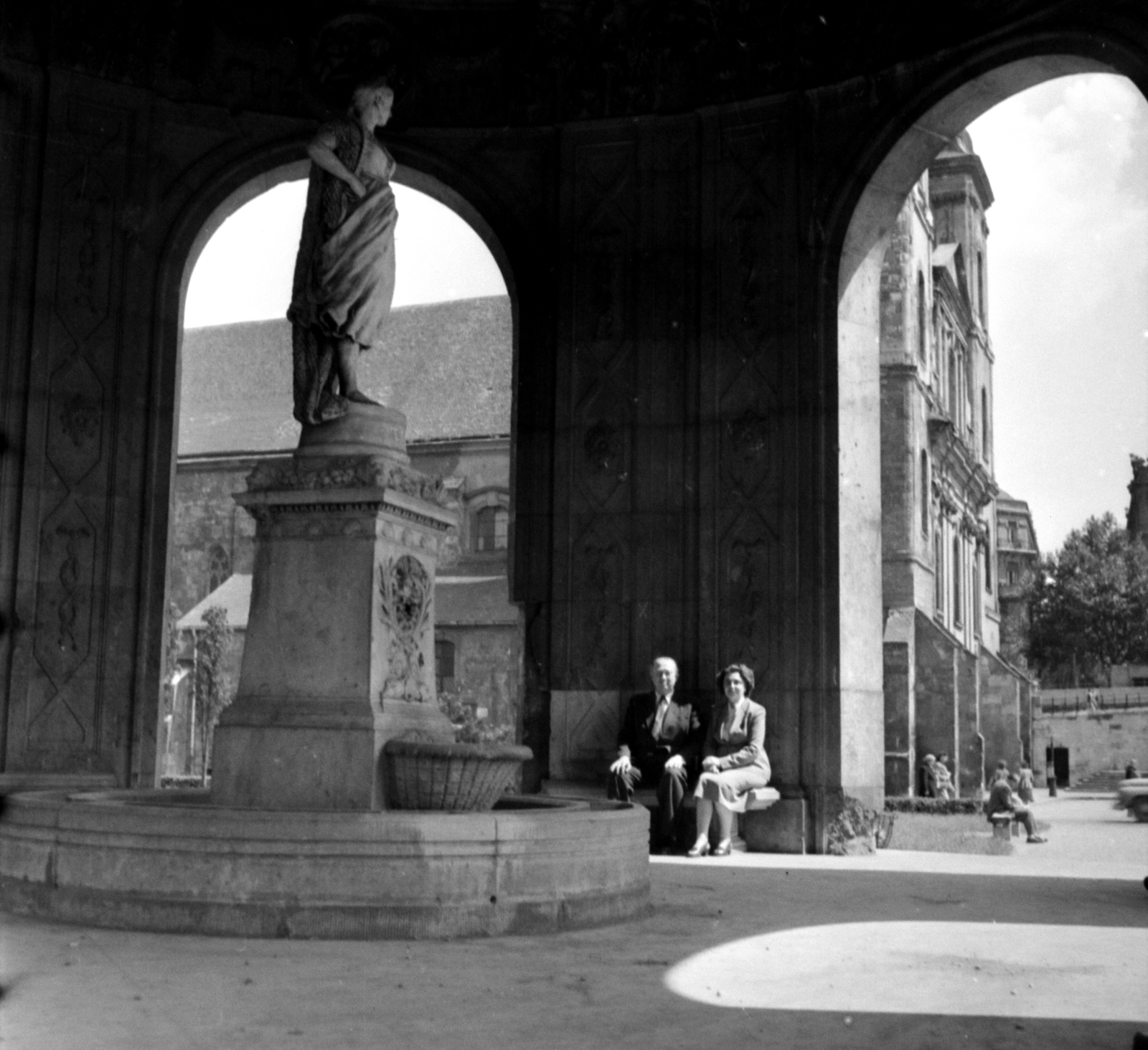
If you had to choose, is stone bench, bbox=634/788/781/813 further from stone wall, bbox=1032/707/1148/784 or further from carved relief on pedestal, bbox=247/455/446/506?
stone wall, bbox=1032/707/1148/784

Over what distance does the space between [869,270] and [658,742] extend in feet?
15.5

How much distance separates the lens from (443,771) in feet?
25.4

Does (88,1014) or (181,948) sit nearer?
(88,1014)

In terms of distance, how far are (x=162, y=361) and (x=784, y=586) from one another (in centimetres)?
592

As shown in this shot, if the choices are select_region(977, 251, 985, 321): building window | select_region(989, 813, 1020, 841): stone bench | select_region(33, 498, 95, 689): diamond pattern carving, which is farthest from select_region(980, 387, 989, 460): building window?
select_region(33, 498, 95, 689): diamond pattern carving

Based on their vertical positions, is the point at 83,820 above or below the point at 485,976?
above

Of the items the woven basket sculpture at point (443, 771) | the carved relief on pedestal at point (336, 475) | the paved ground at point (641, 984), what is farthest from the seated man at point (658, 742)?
the carved relief on pedestal at point (336, 475)

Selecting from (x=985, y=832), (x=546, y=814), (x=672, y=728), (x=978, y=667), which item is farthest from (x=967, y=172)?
(x=546, y=814)

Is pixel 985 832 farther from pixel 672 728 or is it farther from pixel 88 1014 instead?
pixel 88 1014

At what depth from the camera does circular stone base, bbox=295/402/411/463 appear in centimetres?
845

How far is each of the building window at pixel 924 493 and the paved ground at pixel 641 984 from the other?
92.1 ft

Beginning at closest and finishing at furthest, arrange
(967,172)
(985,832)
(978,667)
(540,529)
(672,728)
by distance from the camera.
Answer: (672,728), (540,529), (985,832), (978,667), (967,172)

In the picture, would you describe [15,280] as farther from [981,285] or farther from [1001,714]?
[981,285]

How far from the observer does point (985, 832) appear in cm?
1986
